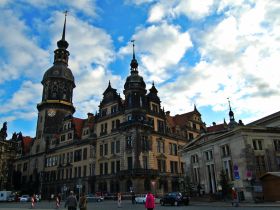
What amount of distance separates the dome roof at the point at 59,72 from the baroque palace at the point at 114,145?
4092 mm

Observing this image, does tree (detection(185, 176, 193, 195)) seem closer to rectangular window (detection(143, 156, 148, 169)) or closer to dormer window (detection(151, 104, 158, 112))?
rectangular window (detection(143, 156, 148, 169))

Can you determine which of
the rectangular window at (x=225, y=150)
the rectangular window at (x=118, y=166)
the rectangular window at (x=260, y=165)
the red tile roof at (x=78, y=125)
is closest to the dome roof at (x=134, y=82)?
the rectangular window at (x=118, y=166)

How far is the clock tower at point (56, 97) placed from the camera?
265ft

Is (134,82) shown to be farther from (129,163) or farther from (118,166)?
(118,166)

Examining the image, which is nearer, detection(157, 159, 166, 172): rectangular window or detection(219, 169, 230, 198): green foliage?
detection(219, 169, 230, 198): green foliage

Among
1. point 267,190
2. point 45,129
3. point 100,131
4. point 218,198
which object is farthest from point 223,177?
point 45,129

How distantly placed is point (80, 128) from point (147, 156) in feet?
79.5

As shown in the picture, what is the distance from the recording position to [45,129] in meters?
80.2

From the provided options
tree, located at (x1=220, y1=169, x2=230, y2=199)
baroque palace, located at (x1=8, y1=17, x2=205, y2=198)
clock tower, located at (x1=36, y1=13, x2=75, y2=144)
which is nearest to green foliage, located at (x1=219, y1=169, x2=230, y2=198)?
tree, located at (x1=220, y1=169, x2=230, y2=199)

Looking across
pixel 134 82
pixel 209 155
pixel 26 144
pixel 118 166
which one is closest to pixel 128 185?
pixel 118 166

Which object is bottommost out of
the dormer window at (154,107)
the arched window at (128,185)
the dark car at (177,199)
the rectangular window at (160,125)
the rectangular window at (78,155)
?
the dark car at (177,199)

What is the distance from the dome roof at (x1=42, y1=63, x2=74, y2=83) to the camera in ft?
283

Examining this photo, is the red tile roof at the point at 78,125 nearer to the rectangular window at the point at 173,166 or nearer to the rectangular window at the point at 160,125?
the rectangular window at the point at 160,125

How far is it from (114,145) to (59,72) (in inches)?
1468
